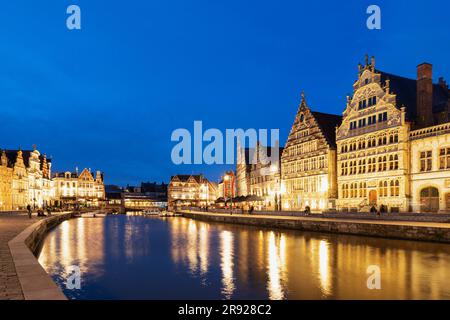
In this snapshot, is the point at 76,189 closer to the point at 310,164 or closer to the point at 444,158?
the point at 310,164

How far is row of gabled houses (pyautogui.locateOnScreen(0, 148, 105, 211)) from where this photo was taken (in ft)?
272

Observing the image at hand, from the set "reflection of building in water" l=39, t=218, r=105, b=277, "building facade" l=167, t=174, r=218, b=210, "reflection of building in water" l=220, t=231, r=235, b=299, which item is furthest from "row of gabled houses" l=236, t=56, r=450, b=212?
"building facade" l=167, t=174, r=218, b=210

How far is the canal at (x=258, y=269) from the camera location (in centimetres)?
1439

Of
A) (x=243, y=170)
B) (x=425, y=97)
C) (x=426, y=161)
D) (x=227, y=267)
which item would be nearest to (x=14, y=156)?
(x=243, y=170)

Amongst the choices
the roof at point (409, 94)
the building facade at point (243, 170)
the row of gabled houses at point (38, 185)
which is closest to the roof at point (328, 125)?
the roof at point (409, 94)

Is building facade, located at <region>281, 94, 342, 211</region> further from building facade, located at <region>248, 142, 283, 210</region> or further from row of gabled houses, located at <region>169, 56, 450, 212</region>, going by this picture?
building facade, located at <region>248, 142, 283, 210</region>

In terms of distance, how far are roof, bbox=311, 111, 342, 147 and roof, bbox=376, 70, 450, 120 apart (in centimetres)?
1075

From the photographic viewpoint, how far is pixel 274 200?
228 ft

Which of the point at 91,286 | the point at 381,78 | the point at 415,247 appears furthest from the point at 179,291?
the point at 381,78
